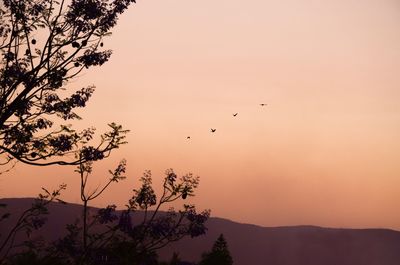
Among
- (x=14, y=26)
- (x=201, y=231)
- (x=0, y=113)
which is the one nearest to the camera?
(x=0, y=113)

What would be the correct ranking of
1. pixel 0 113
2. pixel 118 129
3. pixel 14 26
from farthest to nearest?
pixel 118 129
pixel 14 26
pixel 0 113

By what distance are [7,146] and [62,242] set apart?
381 centimetres

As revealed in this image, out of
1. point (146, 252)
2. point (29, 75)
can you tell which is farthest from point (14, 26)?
point (146, 252)

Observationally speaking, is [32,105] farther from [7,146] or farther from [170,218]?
[170,218]

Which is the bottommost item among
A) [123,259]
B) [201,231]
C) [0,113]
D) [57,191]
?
[123,259]

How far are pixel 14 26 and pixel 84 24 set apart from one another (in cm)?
172

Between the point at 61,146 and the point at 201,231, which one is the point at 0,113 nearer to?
the point at 61,146

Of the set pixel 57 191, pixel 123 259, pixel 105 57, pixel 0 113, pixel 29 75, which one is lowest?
pixel 123 259

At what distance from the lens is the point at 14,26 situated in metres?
13.3

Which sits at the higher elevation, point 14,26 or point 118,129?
point 14,26

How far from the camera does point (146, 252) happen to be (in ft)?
44.2

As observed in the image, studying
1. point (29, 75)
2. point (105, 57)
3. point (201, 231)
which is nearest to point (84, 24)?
point (105, 57)

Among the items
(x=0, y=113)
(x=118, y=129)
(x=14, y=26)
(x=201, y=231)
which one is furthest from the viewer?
(x=201, y=231)

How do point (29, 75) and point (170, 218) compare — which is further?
point (170, 218)
